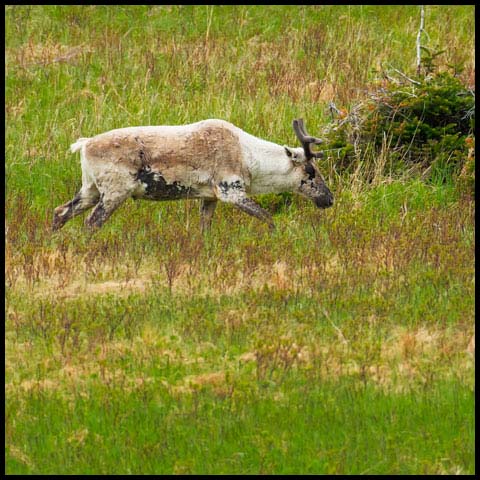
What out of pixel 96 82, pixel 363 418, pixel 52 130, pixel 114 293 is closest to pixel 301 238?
pixel 114 293

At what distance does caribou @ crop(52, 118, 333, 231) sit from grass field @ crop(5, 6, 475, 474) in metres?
0.32

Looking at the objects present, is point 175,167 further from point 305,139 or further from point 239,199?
point 305,139

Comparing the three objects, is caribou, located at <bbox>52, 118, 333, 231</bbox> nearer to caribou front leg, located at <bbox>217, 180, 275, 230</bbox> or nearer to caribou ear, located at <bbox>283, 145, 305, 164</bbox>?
caribou front leg, located at <bbox>217, 180, 275, 230</bbox>

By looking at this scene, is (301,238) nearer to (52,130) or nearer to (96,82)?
(52,130)

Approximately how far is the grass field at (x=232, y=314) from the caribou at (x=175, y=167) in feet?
1.04

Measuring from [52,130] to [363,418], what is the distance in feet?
28.6

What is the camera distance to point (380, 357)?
879cm

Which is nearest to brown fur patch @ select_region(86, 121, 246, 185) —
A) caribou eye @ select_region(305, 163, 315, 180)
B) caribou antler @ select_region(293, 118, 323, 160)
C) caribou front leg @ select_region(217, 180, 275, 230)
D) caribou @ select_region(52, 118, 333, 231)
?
caribou @ select_region(52, 118, 333, 231)

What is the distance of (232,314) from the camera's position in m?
9.57

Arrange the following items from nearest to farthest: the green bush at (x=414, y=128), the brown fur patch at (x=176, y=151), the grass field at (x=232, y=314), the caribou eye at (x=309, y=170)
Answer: the grass field at (x=232, y=314) → the brown fur patch at (x=176, y=151) → the caribou eye at (x=309, y=170) → the green bush at (x=414, y=128)

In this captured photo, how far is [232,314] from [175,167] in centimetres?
261

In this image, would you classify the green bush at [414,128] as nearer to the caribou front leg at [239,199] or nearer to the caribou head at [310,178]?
the caribou head at [310,178]

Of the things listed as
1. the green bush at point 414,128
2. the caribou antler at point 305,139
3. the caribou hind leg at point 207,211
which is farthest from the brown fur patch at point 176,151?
the green bush at point 414,128

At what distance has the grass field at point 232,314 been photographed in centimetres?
762
